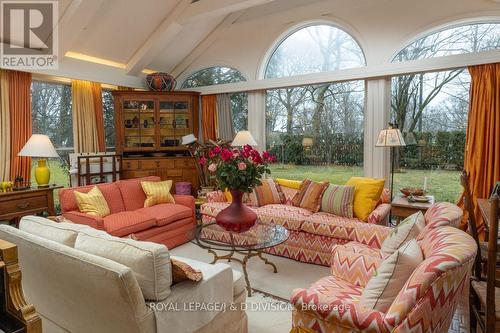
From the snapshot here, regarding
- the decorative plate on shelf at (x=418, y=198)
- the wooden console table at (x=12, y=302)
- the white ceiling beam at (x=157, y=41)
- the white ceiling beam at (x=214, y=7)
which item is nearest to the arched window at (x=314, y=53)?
the white ceiling beam at (x=214, y=7)

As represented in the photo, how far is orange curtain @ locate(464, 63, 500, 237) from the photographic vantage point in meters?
3.64

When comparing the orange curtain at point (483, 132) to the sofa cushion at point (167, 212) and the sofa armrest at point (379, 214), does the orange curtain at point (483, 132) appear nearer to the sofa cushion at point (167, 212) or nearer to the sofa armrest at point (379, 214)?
the sofa armrest at point (379, 214)

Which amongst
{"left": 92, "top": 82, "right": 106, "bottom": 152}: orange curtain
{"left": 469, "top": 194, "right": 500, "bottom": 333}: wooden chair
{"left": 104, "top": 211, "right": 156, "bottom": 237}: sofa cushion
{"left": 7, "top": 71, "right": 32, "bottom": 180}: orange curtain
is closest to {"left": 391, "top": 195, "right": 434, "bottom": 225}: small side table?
{"left": 469, "top": 194, "right": 500, "bottom": 333}: wooden chair

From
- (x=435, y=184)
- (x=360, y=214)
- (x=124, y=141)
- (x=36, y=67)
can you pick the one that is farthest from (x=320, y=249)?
(x=36, y=67)

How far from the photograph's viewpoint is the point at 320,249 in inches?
136

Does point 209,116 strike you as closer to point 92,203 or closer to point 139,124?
point 139,124

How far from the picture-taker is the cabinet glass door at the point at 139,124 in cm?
557

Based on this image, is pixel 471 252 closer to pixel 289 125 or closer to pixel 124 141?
pixel 289 125

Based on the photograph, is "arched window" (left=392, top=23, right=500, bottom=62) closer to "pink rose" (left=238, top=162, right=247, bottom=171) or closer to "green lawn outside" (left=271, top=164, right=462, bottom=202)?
"green lawn outside" (left=271, top=164, right=462, bottom=202)

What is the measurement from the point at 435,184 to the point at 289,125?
7.63 feet

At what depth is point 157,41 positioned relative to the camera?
16.9 ft

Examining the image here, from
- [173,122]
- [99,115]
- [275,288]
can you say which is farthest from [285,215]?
[99,115]

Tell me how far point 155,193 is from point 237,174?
6.33 ft

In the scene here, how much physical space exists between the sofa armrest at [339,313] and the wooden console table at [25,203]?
11.6 feet
